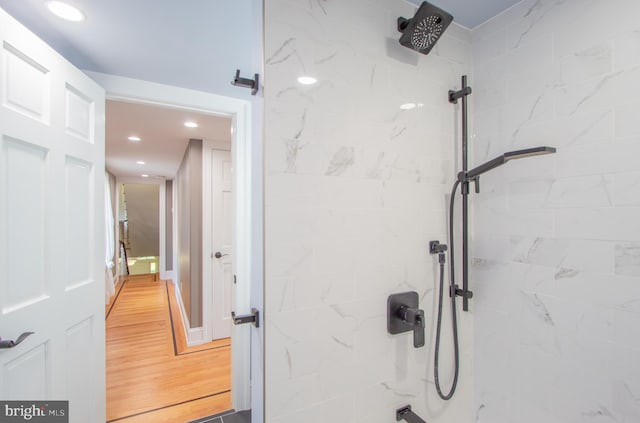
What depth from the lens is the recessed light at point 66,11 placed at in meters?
1.16

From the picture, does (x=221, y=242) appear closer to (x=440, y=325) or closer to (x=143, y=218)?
(x=440, y=325)

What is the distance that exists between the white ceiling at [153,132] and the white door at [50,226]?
74cm

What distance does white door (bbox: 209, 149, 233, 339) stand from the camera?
3117 millimetres

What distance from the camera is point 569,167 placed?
3.33 ft

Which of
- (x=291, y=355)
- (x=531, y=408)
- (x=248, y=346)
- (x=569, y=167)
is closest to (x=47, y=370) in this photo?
(x=248, y=346)

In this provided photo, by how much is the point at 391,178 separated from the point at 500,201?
1.79ft

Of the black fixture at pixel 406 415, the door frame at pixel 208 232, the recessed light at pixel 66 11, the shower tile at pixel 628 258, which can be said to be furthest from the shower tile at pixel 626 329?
the door frame at pixel 208 232

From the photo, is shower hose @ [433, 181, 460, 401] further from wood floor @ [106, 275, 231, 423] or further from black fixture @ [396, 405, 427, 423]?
wood floor @ [106, 275, 231, 423]

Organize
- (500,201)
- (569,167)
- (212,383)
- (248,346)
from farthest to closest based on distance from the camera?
(212,383)
(248,346)
(500,201)
(569,167)

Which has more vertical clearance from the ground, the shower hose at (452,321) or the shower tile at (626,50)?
the shower tile at (626,50)

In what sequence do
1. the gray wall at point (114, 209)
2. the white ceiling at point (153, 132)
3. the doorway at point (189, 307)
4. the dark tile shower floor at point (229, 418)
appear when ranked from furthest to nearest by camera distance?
the gray wall at point (114, 209), the white ceiling at point (153, 132), the doorway at point (189, 307), the dark tile shower floor at point (229, 418)

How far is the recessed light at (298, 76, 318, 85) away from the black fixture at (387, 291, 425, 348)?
880mm

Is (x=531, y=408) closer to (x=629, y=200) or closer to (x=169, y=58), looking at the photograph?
(x=629, y=200)

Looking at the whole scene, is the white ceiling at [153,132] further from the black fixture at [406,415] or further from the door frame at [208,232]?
the black fixture at [406,415]
